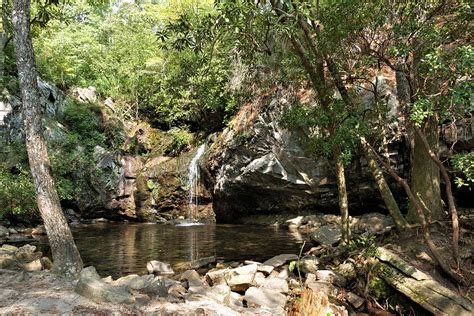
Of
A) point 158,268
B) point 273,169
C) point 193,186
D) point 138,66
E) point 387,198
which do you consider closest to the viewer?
point 387,198

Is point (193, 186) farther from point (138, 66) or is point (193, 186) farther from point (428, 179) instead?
point (428, 179)

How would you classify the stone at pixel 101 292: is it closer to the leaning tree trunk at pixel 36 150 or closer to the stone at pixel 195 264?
the leaning tree trunk at pixel 36 150

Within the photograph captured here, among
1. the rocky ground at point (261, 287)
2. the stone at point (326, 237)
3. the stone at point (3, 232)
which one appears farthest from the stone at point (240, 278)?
the stone at point (3, 232)

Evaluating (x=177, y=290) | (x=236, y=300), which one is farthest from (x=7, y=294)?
(x=236, y=300)

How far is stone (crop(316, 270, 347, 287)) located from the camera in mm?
6746

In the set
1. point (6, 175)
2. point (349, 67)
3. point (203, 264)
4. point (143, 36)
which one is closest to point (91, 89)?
point (143, 36)

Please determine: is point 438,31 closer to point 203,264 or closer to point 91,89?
point 203,264

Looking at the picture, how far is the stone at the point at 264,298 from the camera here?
18.8 feet

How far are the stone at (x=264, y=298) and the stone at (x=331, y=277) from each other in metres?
1.11

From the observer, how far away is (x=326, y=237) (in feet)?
33.6

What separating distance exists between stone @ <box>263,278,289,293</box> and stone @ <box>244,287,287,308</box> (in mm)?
215

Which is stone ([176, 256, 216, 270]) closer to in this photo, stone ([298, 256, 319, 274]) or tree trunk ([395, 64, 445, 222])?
stone ([298, 256, 319, 274])

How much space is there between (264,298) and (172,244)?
261 inches

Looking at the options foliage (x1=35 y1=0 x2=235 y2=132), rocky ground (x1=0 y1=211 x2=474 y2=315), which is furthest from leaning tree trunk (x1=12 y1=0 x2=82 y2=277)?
foliage (x1=35 y1=0 x2=235 y2=132)
